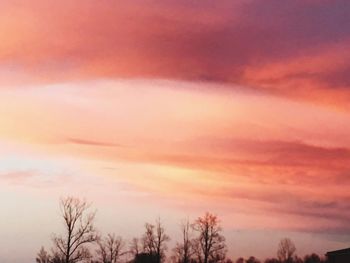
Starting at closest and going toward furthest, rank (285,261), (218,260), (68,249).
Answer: (68,249)
(218,260)
(285,261)

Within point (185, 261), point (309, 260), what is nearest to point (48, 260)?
point (185, 261)

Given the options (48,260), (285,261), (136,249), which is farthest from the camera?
(285,261)

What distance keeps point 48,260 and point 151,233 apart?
2236 centimetres

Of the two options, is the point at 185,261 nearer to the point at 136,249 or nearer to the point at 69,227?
the point at 136,249

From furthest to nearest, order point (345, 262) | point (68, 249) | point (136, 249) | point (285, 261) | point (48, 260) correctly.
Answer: point (285, 261), point (136, 249), point (48, 260), point (68, 249), point (345, 262)

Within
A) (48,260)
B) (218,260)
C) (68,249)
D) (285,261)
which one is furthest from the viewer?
(285,261)

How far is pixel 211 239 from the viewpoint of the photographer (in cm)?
12450

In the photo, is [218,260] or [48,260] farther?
[218,260]

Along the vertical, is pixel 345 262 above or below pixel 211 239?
below

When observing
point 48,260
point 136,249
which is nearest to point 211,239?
point 136,249

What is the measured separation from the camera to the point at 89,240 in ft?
312

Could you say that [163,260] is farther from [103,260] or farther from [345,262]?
[345,262]

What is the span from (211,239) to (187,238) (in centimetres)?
438

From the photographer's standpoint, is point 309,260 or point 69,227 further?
point 309,260
